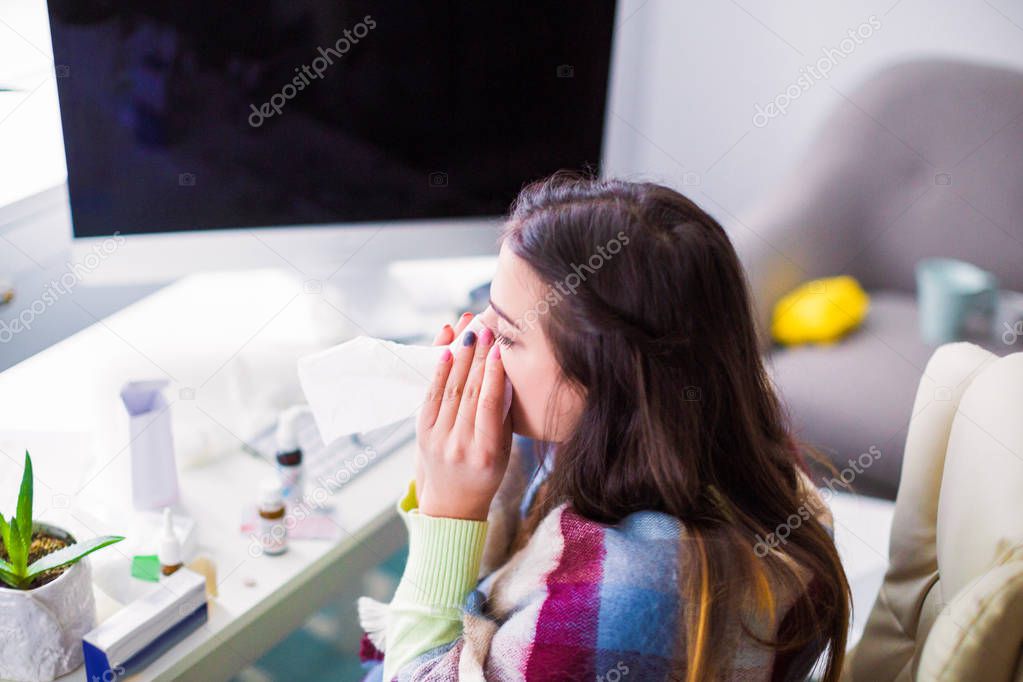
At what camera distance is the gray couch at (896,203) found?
1.77m

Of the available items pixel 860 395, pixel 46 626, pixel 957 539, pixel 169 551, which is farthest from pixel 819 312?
pixel 46 626

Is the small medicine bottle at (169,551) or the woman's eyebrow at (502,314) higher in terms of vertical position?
the woman's eyebrow at (502,314)

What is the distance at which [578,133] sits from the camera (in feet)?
4.58

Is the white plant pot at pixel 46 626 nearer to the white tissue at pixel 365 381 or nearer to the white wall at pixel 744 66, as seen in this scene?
the white tissue at pixel 365 381

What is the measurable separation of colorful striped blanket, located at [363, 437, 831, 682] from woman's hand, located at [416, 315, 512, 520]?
0.24ft

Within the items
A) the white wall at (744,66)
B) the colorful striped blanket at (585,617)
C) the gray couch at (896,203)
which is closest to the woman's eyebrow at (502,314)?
the colorful striped blanket at (585,617)

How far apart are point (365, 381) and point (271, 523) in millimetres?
213

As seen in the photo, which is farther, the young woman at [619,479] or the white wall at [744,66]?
the white wall at [744,66]

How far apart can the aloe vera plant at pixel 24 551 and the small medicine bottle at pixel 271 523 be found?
0.75 ft

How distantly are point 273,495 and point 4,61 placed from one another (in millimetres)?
668

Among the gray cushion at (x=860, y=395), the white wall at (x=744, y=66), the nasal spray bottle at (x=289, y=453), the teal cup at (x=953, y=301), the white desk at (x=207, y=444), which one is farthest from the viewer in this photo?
the white wall at (x=744, y=66)

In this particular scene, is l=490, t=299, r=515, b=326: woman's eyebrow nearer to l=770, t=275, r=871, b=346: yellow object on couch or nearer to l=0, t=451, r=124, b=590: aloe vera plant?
l=0, t=451, r=124, b=590: aloe vera plant

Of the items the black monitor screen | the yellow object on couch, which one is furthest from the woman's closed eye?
the yellow object on couch

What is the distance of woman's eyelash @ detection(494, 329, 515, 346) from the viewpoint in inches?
33.1
